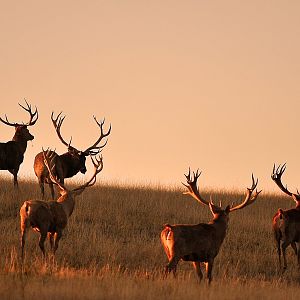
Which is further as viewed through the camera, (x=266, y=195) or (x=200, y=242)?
(x=266, y=195)

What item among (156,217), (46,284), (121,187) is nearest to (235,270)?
(156,217)

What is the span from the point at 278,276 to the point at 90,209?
533 centimetres

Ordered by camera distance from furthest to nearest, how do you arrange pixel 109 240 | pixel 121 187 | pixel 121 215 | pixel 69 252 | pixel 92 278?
pixel 121 187 → pixel 121 215 → pixel 109 240 → pixel 69 252 → pixel 92 278

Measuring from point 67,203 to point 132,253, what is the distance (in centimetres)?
237

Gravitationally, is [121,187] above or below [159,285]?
above

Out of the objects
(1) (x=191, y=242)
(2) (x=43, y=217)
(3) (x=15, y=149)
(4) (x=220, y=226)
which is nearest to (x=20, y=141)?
(3) (x=15, y=149)

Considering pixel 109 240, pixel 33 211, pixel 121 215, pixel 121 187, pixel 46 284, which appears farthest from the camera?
pixel 121 187

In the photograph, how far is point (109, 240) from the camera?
57.1ft

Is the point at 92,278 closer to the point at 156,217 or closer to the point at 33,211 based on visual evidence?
the point at 33,211

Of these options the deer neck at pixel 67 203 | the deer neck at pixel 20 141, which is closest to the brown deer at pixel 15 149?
the deer neck at pixel 20 141

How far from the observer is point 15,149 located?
69.1 feet

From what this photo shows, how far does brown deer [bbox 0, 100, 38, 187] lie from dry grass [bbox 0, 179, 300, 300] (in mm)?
568

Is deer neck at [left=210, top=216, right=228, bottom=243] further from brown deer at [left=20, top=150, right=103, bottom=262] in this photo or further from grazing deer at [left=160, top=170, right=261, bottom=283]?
A: brown deer at [left=20, top=150, right=103, bottom=262]

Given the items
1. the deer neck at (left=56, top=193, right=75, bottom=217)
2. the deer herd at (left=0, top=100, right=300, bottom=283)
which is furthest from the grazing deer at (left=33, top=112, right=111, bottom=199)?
the deer neck at (left=56, top=193, right=75, bottom=217)
